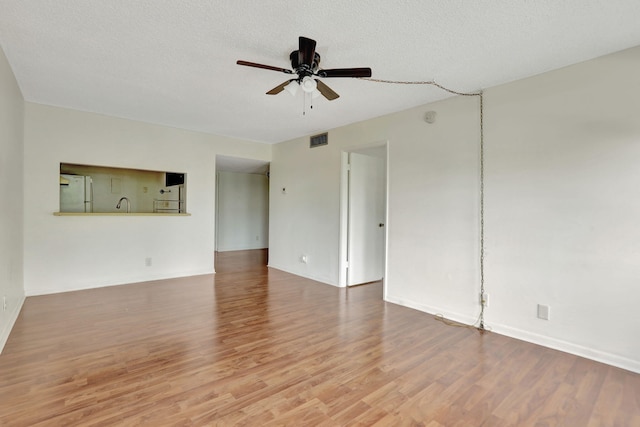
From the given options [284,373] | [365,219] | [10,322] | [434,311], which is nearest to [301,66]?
[284,373]

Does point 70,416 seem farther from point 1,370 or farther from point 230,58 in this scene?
point 230,58

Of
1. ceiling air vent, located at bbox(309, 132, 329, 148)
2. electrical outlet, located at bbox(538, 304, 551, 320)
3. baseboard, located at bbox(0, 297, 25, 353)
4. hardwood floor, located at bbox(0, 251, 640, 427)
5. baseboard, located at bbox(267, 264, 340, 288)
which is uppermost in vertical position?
ceiling air vent, located at bbox(309, 132, 329, 148)

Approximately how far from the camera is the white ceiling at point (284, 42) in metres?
1.96

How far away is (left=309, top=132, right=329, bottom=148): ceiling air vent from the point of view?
16.5 ft

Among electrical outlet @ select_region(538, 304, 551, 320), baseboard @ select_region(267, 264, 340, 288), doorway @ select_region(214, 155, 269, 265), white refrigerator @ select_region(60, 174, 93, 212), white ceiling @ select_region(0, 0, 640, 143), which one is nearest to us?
white ceiling @ select_region(0, 0, 640, 143)

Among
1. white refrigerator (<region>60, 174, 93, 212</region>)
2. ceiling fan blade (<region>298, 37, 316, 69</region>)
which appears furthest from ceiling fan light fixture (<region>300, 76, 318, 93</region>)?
white refrigerator (<region>60, 174, 93, 212</region>)

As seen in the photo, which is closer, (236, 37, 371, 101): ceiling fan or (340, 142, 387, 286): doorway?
(236, 37, 371, 101): ceiling fan

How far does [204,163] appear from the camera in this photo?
5.39 m

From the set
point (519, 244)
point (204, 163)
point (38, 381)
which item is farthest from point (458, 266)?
point (204, 163)

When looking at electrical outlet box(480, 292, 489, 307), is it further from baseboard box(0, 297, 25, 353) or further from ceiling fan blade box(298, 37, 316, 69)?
baseboard box(0, 297, 25, 353)

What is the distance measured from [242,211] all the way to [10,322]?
581 cm

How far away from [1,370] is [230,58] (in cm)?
290

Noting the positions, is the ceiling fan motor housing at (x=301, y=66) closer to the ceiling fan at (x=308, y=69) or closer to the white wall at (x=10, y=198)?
the ceiling fan at (x=308, y=69)

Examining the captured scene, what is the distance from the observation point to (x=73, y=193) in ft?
15.6
